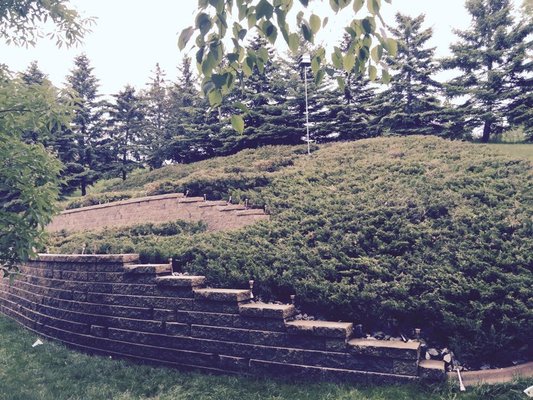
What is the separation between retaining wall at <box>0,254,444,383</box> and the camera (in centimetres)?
409

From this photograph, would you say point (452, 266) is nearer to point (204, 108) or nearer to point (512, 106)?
point (512, 106)

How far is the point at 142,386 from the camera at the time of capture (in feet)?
15.3

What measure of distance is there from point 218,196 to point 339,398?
7.04 metres

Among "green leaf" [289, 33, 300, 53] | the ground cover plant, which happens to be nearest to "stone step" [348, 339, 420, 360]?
the ground cover plant

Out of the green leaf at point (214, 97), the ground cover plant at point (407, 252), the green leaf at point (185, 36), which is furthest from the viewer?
the ground cover plant at point (407, 252)

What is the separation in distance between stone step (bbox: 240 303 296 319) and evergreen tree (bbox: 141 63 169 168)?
2031cm

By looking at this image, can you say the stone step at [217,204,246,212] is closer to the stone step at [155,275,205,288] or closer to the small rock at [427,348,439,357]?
the stone step at [155,275,205,288]

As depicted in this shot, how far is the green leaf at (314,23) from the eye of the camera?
7.13 feet

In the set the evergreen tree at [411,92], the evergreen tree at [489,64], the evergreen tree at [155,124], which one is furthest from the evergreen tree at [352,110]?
the evergreen tree at [155,124]

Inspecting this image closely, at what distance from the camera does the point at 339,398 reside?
3793 mm

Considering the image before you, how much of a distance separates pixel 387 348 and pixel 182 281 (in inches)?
97.8

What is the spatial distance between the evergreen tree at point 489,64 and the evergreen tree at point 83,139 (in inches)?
726

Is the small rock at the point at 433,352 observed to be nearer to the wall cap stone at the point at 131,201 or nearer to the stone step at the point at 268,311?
the stone step at the point at 268,311

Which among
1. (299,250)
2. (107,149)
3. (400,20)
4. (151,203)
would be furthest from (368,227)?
(107,149)
